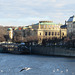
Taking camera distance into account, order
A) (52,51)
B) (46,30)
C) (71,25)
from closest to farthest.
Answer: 1. (52,51)
2. (71,25)
3. (46,30)

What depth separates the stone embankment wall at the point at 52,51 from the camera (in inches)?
3543

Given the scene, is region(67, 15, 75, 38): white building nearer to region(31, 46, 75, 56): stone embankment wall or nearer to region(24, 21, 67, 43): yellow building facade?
region(24, 21, 67, 43): yellow building facade

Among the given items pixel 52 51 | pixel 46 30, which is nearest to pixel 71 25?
pixel 46 30

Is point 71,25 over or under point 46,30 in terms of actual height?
over

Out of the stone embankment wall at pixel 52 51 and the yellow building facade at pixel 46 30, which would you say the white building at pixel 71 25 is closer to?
the yellow building facade at pixel 46 30

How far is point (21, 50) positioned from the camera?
110 m

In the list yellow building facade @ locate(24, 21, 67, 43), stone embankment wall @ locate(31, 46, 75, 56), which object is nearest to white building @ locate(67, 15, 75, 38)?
yellow building facade @ locate(24, 21, 67, 43)

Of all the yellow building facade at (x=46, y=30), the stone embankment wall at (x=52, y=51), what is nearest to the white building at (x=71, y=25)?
the yellow building facade at (x=46, y=30)

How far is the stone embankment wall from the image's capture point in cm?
9000

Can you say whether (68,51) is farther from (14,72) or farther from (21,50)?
(14,72)

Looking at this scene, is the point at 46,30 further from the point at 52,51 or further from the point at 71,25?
the point at 52,51

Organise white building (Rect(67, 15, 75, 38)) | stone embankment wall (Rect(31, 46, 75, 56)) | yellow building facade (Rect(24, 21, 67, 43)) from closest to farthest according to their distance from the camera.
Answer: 1. stone embankment wall (Rect(31, 46, 75, 56))
2. white building (Rect(67, 15, 75, 38))
3. yellow building facade (Rect(24, 21, 67, 43))

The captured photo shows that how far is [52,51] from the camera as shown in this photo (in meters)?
98.1

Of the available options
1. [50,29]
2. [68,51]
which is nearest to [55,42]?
[68,51]
